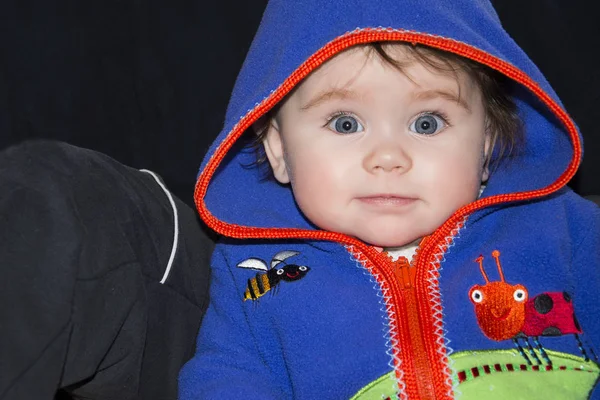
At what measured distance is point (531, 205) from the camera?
124cm

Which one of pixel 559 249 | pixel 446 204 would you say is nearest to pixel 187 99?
pixel 446 204

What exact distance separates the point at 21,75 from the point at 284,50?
554 mm

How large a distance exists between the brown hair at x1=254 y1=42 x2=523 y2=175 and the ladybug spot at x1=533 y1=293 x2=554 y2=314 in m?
0.23

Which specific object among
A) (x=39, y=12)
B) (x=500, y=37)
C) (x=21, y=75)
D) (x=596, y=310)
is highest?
(x=500, y=37)

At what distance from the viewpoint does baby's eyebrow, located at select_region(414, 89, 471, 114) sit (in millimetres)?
1091

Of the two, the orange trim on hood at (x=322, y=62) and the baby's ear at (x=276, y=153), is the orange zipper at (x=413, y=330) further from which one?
the baby's ear at (x=276, y=153)

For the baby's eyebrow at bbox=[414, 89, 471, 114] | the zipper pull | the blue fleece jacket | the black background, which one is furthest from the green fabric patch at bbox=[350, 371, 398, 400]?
the black background

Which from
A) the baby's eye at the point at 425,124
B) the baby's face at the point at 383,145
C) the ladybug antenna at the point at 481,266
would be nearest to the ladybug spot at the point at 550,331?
the ladybug antenna at the point at 481,266

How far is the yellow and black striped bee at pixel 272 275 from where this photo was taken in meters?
1.21

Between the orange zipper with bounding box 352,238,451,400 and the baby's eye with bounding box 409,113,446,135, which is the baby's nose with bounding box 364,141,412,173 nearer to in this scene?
the baby's eye with bounding box 409,113,446,135

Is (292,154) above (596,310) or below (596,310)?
above

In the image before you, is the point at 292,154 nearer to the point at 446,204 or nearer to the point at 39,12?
the point at 446,204

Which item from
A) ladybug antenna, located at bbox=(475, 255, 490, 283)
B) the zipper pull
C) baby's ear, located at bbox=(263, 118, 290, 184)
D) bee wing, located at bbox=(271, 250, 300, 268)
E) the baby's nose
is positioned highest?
the baby's nose

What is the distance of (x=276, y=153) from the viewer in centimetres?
127
